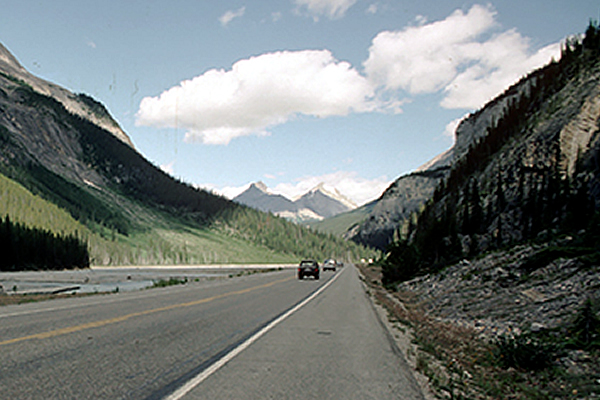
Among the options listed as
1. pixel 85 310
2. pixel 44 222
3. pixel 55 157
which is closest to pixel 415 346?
pixel 85 310

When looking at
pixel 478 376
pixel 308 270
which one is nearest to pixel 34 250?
pixel 308 270

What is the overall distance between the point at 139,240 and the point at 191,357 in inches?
6279

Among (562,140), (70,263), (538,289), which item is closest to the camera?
(538,289)

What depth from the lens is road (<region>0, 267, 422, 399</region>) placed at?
20.3 feet

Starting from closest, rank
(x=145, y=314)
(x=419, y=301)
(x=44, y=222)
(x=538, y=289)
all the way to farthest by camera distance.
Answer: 1. (x=145, y=314)
2. (x=538, y=289)
3. (x=419, y=301)
4. (x=44, y=222)

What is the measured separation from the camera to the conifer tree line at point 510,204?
115 ft

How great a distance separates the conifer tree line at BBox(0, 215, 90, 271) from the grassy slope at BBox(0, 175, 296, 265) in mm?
12153

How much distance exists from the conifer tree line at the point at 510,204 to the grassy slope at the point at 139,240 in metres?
83.6

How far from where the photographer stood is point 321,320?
1435 centimetres

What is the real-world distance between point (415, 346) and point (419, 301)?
42.7ft

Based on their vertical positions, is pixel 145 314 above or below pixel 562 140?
below

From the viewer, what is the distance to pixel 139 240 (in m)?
158

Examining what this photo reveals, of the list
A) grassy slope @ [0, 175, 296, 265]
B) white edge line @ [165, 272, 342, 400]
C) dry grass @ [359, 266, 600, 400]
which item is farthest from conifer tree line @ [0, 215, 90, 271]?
dry grass @ [359, 266, 600, 400]

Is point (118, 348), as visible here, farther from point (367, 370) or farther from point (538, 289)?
point (538, 289)
